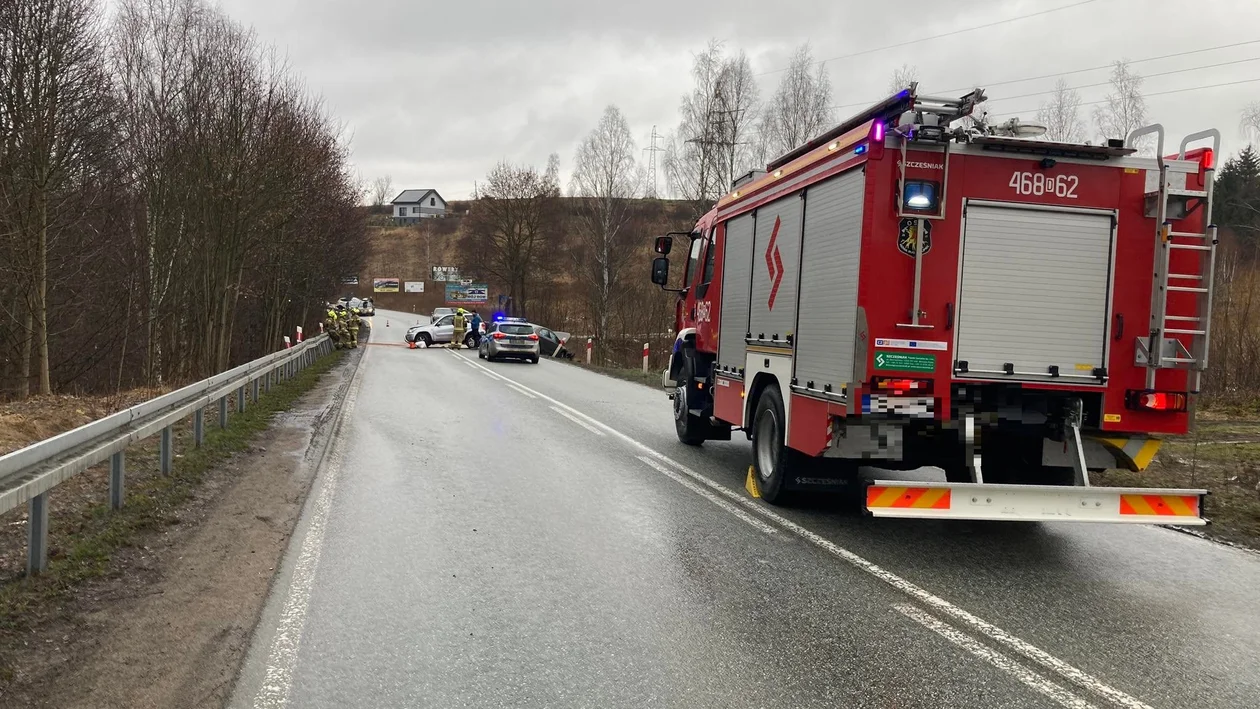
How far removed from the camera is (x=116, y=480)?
651 centimetres

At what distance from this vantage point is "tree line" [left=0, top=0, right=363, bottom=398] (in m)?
14.5

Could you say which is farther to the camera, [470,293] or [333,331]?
[470,293]

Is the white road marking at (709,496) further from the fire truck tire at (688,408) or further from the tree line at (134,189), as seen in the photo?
the tree line at (134,189)

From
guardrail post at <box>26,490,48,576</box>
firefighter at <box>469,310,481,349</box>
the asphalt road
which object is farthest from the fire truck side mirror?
firefighter at <box>469,310,481,349</box>

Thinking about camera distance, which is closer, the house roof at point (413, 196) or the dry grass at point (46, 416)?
the dry grass at point (46, 416)

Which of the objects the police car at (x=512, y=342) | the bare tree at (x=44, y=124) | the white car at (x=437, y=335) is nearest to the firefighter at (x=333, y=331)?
the white car at (x=437, y=335)

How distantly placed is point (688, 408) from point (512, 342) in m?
20.0

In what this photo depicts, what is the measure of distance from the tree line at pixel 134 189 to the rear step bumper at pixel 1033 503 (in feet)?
48.2

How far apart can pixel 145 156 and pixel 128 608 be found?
1770 cm

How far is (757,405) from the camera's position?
8086 mm

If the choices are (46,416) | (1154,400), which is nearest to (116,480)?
(46,416)

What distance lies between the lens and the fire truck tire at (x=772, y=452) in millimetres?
7180

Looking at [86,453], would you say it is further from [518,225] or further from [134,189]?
[518,225]

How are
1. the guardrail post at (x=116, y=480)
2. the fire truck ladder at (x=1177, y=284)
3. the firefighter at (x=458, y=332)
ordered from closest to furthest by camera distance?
the fire truck ladder at (x=1177, y=284) → the guardrail post at (x=116, y=480) → the firefighter at (x=458, y=332)
